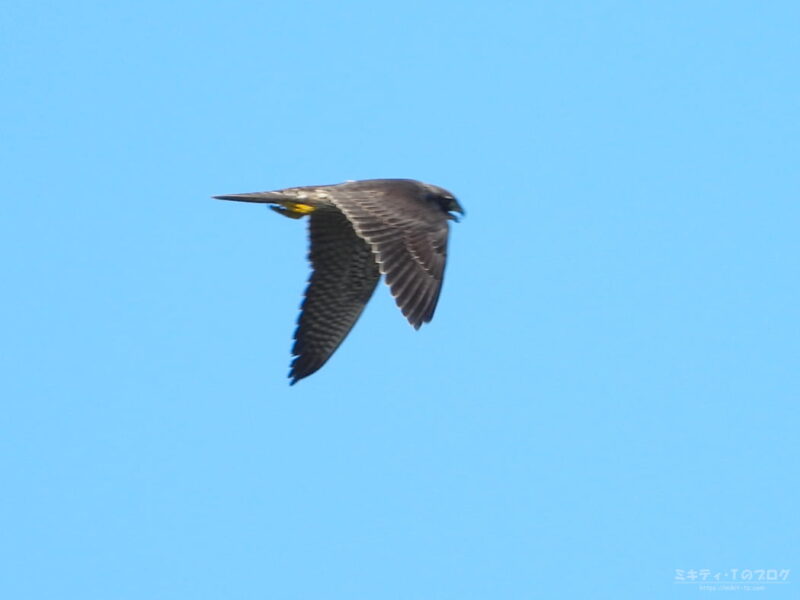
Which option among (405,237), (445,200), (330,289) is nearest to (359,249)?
(330,289)

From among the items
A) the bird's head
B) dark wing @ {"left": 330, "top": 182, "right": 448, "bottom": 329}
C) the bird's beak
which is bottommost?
dark wing @ {"left": 330, "top": 182, "right": 448, "bottom": 329}

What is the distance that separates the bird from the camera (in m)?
14.5

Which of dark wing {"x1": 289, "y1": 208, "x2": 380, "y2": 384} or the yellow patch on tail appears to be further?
dark wing {"x1": 289, "y1": 208, "x2": 380, "y2": 384}

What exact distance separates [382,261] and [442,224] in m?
1.05

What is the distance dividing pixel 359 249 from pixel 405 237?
10.2 feet

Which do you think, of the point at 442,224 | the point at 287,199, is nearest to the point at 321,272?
the point at 287,199

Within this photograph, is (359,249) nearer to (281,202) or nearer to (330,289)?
(330,289)

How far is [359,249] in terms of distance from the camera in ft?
59.1

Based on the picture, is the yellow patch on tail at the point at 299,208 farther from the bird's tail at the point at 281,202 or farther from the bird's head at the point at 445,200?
the bird's head at the point at 445,200

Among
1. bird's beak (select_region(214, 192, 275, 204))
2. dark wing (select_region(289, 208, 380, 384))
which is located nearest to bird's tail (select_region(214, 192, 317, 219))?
bird's beak (select_region(214, 192, 275, 204))

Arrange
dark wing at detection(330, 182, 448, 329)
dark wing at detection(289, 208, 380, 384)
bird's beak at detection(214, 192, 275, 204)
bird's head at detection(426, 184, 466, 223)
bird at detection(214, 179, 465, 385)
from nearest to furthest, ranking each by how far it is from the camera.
A: dark wing at detection(330, 182, 448, 329) → bird at detection(214, 179, 465, 385) → bird's beak at detection(214, 192, 275, 204) → bird's head at detection(426, 184, 466, 223) → dark wing at detection(289, 208, 380, 384)

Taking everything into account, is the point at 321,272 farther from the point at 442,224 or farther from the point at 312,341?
the point at 442,224

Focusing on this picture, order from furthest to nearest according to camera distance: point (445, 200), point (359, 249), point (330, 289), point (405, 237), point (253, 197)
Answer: point (330, 289) → point (359, 249) → point (445, 200) → point (253, 197) → point (405, 237)

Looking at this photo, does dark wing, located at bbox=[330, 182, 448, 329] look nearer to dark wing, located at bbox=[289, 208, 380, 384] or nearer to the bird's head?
the bird's head
